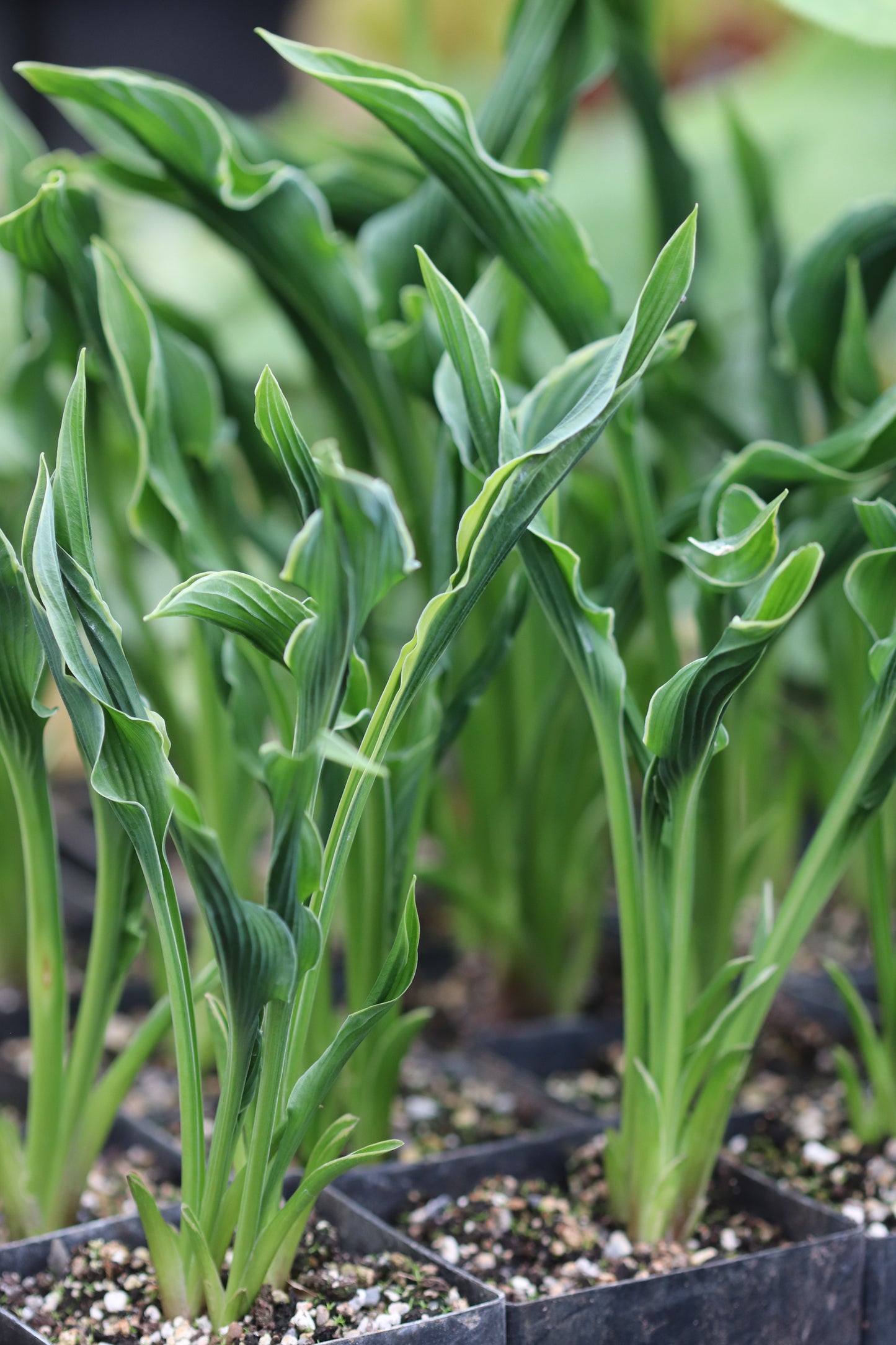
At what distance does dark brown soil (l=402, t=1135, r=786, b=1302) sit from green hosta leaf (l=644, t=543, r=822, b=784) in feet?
0.63

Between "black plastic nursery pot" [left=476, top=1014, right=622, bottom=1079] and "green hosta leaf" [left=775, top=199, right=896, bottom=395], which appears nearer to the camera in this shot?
"green hosta leaf" [left=775, top=199, right=896, bottom=395]

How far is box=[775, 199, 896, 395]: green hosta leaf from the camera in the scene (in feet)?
1.76

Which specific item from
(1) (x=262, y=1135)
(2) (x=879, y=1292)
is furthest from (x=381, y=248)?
(2) (x=879, y=1292)

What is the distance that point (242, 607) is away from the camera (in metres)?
0.36

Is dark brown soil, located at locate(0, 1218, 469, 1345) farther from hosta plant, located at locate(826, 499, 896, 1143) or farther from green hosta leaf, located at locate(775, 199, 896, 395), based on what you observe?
green hosta leaf, located at locate(775, 199, 896, 395)

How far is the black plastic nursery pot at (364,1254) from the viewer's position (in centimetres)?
41

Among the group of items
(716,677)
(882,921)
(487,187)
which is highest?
(487,187)

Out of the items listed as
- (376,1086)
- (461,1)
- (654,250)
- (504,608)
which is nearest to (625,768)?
(504,608)

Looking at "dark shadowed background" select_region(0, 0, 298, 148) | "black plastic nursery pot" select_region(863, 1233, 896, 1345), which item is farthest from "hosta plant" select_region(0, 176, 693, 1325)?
"dark shadowed background" select_region(0, 0, 298, 148)

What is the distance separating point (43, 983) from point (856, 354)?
0.41 m

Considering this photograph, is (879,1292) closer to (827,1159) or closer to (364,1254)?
(827,1159)

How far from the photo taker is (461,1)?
169 centimetres

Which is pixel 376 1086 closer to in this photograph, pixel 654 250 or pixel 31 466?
pixel 31 466

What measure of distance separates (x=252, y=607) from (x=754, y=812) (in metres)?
0.57
